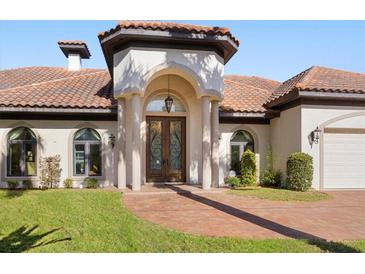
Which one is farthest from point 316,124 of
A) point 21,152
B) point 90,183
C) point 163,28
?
point 21,152

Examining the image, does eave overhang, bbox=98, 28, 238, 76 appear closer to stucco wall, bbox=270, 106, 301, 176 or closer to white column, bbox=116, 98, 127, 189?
white column, bbox=116, 98, 127, 189

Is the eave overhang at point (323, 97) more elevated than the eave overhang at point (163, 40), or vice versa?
the eave overhang at point (163, 40)

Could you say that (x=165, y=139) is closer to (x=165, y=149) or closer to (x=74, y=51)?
(x=165, y=149)

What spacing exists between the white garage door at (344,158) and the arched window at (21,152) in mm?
13167

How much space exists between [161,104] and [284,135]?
6.03 meters

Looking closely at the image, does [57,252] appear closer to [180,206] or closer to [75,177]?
[180,206]

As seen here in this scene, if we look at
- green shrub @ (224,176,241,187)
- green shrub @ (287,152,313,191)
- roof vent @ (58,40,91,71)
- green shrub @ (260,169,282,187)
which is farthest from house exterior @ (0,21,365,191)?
roof vent @ (58,40,91,71)

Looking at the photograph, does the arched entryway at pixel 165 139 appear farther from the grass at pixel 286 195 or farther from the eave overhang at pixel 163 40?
the grass at pixel 286 195

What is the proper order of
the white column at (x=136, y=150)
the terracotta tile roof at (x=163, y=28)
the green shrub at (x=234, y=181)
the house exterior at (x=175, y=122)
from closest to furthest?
1. the terracotta tile roof at (x=163, y=28)
2. the white column at (x=136, y=150)
3. the house exterior at (x=175, y=122)
4. the green shrub at (x=234, y=181)

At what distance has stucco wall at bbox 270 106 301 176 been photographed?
493 inches

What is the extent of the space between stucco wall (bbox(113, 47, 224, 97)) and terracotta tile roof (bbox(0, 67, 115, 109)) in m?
2.01

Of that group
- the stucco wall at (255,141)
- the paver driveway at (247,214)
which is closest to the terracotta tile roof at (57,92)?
the paver driveway at (247,214)

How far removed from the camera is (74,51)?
20531 millimetres

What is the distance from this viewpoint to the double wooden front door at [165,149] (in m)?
13.1
